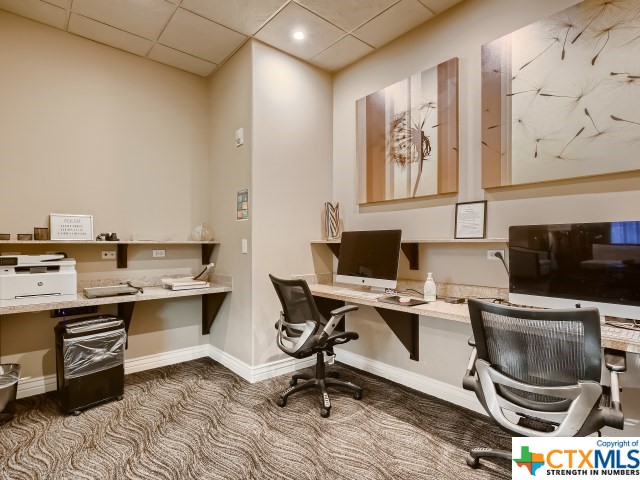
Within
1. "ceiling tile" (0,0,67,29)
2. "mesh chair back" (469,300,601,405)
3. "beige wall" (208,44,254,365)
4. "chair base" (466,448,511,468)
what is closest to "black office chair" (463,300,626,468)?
"mesh chair back" (469,300,601,405)

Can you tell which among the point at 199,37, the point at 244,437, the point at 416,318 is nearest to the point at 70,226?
the point at 199,37

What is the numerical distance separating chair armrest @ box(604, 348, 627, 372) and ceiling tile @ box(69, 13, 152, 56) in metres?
4.05

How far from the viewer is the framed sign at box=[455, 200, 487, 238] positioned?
2465mm

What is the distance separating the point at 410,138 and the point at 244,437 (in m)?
2.64

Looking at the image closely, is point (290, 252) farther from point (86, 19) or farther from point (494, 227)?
point (86, 19)

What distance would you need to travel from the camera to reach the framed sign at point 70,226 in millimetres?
2789

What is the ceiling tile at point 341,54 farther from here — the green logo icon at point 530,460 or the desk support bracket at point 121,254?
the green logo icon at point 530,460

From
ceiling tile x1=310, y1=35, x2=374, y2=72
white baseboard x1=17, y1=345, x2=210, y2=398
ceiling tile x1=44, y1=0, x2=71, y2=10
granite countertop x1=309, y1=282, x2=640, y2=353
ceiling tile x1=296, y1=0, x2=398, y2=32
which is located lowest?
white baseboard x1=17, y1=345, x2=210, y2=398

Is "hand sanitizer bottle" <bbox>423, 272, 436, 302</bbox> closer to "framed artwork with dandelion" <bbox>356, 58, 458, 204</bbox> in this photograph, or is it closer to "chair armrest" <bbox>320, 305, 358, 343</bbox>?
"chair armrest" <bbox>320, 305, 358, 343</bbox>

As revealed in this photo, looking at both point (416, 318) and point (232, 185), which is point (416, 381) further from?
point (232, 185)

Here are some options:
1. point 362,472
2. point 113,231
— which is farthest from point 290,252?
point 362,472

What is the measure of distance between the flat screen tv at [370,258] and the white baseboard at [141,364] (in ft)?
5.89

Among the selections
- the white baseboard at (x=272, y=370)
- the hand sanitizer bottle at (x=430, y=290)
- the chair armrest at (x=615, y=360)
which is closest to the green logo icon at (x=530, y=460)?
the chair armrest at (x=615, y=360)

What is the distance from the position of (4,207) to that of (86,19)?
66.2 inches
